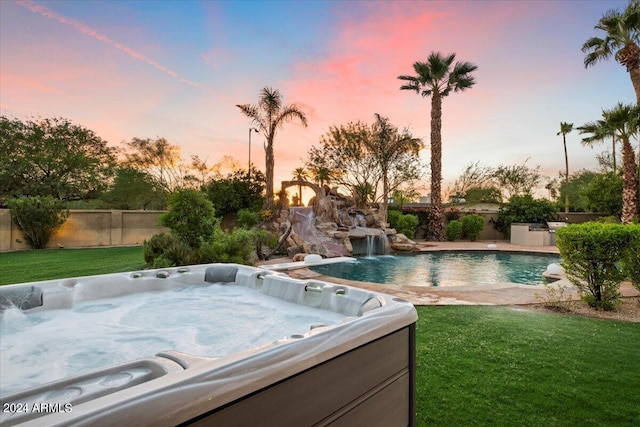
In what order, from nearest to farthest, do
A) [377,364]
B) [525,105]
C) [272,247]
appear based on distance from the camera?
1. [377,364]
2. [272,247]
3. [525,105]

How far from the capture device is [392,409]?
61.5 inches

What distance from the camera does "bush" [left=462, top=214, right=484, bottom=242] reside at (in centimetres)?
1377

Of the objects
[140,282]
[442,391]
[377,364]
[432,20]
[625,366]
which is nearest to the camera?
[377,364]

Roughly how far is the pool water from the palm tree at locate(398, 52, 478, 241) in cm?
417

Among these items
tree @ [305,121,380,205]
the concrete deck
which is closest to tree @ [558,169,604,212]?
tree @ [305,121,380,205]

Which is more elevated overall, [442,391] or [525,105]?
[525,105]

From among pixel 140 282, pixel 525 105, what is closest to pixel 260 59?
pixel 140 282

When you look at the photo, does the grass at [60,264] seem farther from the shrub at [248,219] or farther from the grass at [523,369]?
the grass at [523,369]

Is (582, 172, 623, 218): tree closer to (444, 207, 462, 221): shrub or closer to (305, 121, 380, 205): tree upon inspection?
(444, 207, 462, 221): shrub

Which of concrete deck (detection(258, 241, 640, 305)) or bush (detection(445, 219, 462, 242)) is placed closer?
concrete deck (detection(258, 241, 640, 305))

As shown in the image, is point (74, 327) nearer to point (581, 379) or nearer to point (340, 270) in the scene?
point (581, 379)

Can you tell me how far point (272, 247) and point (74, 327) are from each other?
6.65 m

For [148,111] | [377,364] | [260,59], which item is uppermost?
[260,59]

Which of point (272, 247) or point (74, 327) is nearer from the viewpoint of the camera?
point (74, 327)
